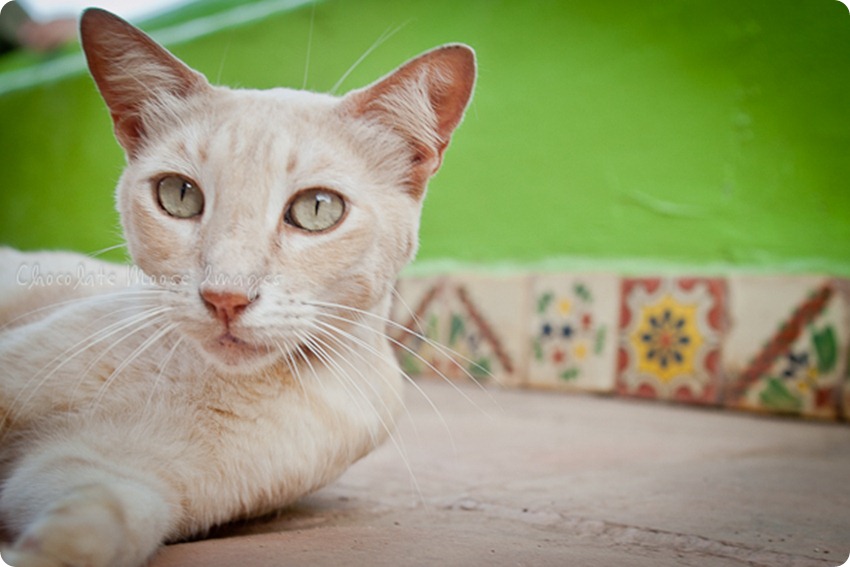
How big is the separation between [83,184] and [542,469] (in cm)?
77

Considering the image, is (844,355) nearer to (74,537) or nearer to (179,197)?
(179,197)

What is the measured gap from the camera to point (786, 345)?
1.93 meters

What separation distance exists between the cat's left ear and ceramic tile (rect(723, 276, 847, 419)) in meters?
1.45

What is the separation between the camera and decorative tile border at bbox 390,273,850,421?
74.2 inches

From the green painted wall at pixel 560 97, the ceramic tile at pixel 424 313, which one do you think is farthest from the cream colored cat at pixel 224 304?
the ceramic tile at pixel 424 313

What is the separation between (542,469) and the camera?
3.81 ft

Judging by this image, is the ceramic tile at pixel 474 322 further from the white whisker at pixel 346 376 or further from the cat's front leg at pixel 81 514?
the cat's front leg at pixel 81 514

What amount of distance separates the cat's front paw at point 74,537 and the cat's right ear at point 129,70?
37 centimetres

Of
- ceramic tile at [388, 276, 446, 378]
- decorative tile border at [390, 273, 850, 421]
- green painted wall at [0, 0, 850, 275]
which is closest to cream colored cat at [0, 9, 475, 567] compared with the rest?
green painted wall at [0, 0, 850, 275]

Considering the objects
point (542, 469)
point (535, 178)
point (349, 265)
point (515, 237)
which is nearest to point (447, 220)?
point (535, 178)

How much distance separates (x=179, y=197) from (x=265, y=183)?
0.09m

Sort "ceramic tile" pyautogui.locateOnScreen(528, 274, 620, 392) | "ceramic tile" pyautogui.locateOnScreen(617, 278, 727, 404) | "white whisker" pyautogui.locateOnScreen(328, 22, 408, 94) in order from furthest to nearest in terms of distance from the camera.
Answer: "ceramic tile" pyautogui.locateOnScreen(528, 274, 620, 392)
"ceramic tile" pyautogui.locateOnScreen(617, 278, 727, 404)
"white whisker" pyautogui.locateOnScreen(328, 22, 408, 94)

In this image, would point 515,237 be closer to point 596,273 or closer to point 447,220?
point 596,273

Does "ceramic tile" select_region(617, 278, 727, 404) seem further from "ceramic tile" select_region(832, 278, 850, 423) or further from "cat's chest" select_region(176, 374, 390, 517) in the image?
"cat's chest" select_region(176, 374, 390, 517)
